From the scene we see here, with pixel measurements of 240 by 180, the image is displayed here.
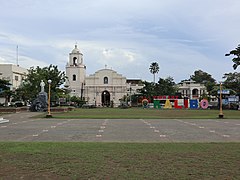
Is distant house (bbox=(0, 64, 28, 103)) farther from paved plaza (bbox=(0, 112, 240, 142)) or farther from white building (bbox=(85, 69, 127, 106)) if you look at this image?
paved plaza (bbox=(0, 112, 240, 142))

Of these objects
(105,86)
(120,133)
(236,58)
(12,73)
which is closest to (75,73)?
(105,86)

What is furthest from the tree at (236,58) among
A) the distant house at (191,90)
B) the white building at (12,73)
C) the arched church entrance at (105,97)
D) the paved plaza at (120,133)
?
the arched church entrance at (105,97)

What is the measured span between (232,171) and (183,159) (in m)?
1.62

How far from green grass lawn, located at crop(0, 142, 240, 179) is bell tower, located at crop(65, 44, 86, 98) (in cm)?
9953

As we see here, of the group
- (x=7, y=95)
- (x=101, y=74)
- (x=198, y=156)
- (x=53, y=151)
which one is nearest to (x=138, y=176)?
(x=198, y=156)

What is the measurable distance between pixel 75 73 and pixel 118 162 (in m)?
103

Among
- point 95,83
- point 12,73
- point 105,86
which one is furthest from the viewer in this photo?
point 95,83

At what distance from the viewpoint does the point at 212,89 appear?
77.3 meters

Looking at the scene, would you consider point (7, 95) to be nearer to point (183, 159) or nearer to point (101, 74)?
point (101, 74)

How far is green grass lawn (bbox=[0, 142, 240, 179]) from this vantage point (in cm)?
682

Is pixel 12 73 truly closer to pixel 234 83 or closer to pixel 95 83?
pixel 95 83

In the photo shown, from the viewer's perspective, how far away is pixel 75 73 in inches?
4326

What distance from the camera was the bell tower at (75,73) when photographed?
110m

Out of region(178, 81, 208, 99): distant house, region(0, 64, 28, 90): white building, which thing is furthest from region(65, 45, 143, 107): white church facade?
region(0, 64, 28, 90): white building
